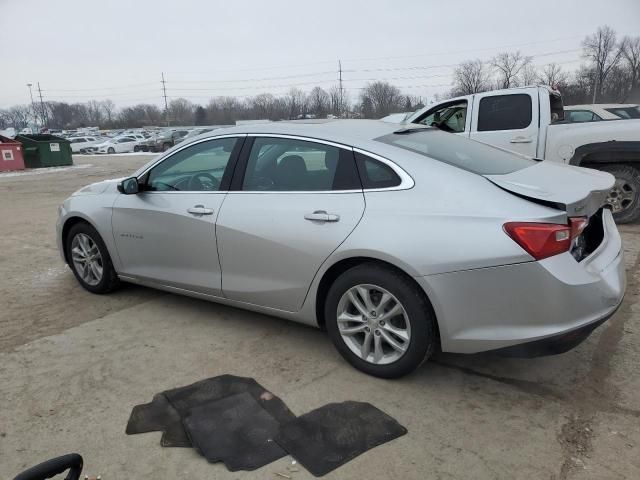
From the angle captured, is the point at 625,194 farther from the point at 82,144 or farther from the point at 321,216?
the point at 82,144

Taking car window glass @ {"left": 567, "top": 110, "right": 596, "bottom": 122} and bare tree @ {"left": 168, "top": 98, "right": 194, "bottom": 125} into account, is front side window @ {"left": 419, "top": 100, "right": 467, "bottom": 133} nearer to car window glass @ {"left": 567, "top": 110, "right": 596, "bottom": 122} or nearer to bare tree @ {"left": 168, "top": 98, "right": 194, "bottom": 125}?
car window glass @ {"left": 567, "top": 110, "right": 596, "bottom": 122}

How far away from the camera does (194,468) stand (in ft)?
8.16

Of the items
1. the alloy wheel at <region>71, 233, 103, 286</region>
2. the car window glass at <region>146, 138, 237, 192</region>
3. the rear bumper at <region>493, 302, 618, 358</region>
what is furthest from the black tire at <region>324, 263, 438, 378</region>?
the alloy wheel at <region>71, 233, 103, 286</region>

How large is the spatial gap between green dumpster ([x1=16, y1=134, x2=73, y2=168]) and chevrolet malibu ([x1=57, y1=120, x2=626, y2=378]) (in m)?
22.4

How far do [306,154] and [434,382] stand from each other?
1695 millimetres

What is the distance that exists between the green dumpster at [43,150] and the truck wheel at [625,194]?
23.6 meters

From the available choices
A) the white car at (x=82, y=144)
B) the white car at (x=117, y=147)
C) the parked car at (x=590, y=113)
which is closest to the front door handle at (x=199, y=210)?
the parked car at (x=590, y=113)

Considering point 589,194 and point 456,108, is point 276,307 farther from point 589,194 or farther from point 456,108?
point 456,108

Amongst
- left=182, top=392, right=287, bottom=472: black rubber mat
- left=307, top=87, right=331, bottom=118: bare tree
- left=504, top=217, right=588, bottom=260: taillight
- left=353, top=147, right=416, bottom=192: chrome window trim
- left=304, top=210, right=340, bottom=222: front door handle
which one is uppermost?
left=307, top=87, right=331, bottom=118: bare tree

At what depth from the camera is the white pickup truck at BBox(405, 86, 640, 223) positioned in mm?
6676

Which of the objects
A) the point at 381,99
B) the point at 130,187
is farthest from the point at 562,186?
the point at 381,99

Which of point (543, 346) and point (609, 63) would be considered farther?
point (609, 63)

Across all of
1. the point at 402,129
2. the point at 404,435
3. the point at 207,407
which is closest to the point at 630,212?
the point at 402,129

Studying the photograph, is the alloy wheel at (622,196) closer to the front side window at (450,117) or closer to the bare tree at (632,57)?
the front side window at (450,117)
